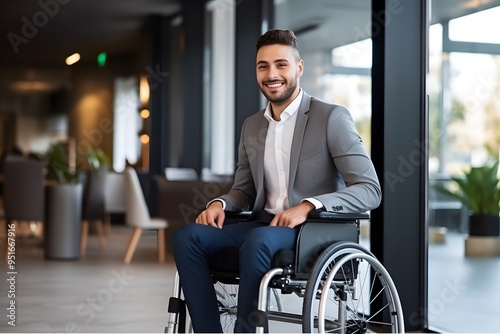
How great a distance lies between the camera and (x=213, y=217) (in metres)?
2.82

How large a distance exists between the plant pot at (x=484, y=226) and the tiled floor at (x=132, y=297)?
0.36 ft

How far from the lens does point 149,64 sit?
428 inches

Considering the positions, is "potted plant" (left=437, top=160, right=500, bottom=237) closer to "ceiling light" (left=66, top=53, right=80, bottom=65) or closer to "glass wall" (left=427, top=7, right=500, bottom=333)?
"glass wall" (left=427, top=7, right=500, bottom=333)

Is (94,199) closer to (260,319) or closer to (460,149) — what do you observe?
(460,149)

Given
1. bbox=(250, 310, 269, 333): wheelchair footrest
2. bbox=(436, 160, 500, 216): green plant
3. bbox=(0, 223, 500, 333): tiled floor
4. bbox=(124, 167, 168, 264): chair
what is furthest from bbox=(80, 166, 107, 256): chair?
bbox=(250, 310, 269, 333): wheelchair footrest

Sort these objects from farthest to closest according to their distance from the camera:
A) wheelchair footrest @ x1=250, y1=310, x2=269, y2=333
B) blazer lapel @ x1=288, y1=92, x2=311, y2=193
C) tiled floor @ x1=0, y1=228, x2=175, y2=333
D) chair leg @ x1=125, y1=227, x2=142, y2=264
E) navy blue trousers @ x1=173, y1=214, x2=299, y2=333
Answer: chair leg @ x1=125, y1=227, x2=142, y2=264, tiled floor @ x1=0, y1=228, x2=175, y2=333, blazer lapel @ x1=288, y1=92, x2=311, y2=193, navy blue trousers @ x1=173, y1=214, x2=299, y2=333, wheelchair footrest @ x1=250, y1=310, x2=269, y2=333

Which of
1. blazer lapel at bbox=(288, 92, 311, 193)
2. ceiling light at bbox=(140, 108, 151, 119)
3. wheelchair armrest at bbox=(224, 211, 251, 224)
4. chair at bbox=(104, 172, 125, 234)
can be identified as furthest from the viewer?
ceiling light at bbox=(140, 108, 151, 119)

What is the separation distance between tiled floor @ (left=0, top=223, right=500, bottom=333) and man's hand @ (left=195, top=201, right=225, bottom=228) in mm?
1176

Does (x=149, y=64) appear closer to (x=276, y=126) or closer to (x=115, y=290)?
(x=115, y=290)

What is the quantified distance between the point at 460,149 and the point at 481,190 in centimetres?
24

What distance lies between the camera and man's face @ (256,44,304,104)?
276 centimetres

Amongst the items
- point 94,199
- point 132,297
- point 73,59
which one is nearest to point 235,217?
point 132,297

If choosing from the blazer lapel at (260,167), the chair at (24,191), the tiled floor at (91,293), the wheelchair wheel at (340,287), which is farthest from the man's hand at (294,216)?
the chair at (24,191)

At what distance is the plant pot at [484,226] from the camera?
3.47 m
